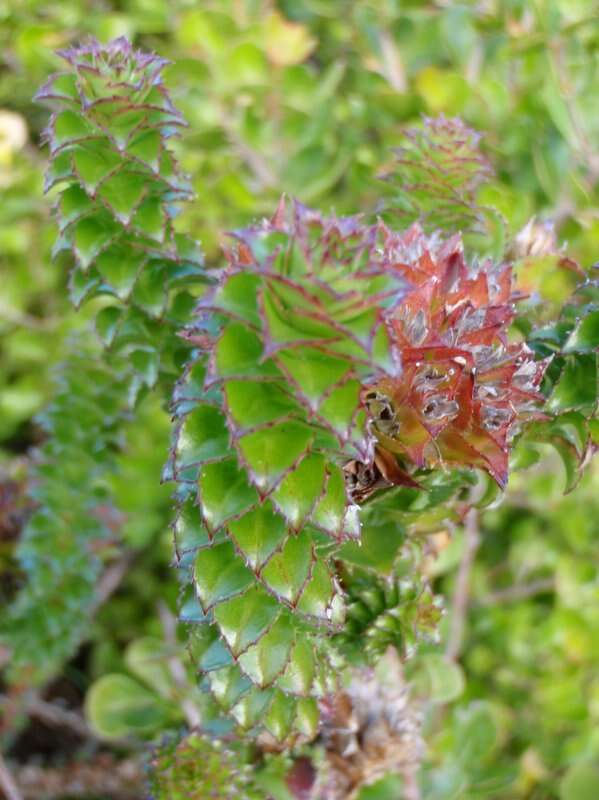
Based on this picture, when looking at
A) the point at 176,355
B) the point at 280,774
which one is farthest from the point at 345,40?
the point at 280,774

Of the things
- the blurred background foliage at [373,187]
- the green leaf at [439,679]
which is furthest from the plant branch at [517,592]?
the green leaf at [439,679]

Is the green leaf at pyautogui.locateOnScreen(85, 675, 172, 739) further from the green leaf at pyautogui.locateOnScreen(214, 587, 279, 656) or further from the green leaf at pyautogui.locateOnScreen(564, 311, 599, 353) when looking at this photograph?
the green leaf at pyautogui.locateOnScreen(564, 311, 599, 353)

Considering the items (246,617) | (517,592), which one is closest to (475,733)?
(517,592)

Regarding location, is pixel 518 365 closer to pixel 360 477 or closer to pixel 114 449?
pixel 360 477

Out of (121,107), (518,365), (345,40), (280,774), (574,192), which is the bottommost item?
(280,774)

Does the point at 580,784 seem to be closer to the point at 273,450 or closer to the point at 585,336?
the point at 585,336

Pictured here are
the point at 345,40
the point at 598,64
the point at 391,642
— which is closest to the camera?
the point at 391,642

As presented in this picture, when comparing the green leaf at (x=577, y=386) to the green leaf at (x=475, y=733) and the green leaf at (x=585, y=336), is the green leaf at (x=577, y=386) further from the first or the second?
the green leaf at (x=475, y=733)
